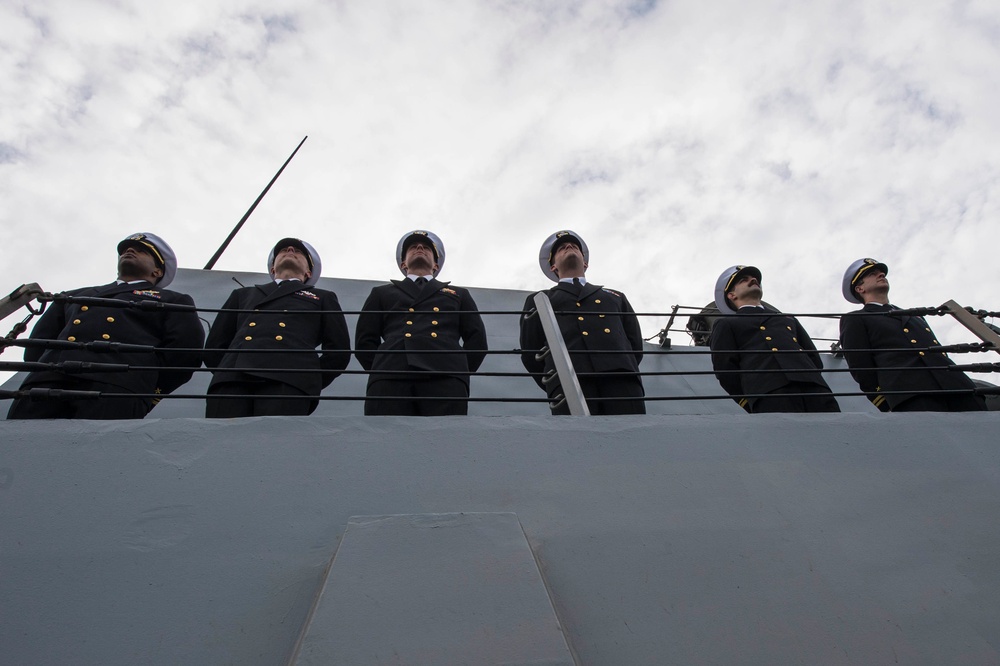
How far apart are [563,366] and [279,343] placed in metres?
1.17

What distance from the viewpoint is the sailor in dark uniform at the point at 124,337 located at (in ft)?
8.16

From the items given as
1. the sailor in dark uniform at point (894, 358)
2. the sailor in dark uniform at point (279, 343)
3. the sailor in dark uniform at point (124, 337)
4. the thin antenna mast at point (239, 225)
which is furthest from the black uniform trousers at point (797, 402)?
the thin antenna mast at point (239, 225)

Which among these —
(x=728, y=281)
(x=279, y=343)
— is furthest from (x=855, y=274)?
(x=279, y=343)

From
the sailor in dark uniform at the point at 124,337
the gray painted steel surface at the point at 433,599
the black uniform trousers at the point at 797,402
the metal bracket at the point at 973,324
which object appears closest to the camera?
the gray painted steel surface at the point at 433,599

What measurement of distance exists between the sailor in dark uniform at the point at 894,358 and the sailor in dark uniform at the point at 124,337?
2.78 metres

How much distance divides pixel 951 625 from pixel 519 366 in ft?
12.1

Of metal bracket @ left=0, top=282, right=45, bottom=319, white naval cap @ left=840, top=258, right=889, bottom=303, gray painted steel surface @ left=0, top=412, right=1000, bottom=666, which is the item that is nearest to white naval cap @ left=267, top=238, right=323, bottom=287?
metal bracket @ left=0, top=282, right=45, bottom=319

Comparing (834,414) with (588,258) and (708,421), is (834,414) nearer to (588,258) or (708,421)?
(708,421)

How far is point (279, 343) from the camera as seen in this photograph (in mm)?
2805

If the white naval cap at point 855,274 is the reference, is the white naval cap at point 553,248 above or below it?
above

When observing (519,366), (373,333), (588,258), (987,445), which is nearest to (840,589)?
(987,445)

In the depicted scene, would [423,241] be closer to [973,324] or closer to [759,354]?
[759,354]

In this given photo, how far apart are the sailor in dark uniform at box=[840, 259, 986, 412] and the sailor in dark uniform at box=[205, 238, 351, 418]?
217 centimetres

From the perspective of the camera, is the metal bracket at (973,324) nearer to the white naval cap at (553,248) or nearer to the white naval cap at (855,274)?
the white naval cap at (855,274)
